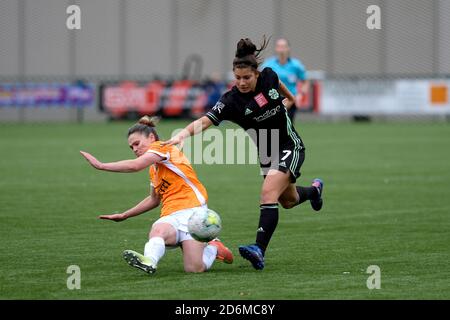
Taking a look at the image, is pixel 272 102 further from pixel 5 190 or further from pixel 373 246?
pixel 5 190

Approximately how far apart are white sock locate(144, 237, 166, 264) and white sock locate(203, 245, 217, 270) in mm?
406

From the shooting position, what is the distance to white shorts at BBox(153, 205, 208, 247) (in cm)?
796

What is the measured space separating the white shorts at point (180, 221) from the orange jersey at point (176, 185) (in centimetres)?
6

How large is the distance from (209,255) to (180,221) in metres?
0.37

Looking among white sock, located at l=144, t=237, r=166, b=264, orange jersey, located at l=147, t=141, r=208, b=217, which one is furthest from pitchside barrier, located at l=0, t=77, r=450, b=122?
white sock, located at l=144, t=237, r=166, b=264

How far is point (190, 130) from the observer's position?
813 centimetres

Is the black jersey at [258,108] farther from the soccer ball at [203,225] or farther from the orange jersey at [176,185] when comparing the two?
the soccer ball at [203,225]

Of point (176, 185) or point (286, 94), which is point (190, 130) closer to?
point (176, 185)

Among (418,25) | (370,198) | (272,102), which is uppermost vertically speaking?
(418,25)

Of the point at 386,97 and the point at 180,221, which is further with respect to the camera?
the point at 386,97

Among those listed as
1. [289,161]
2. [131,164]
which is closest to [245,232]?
[289,161]
